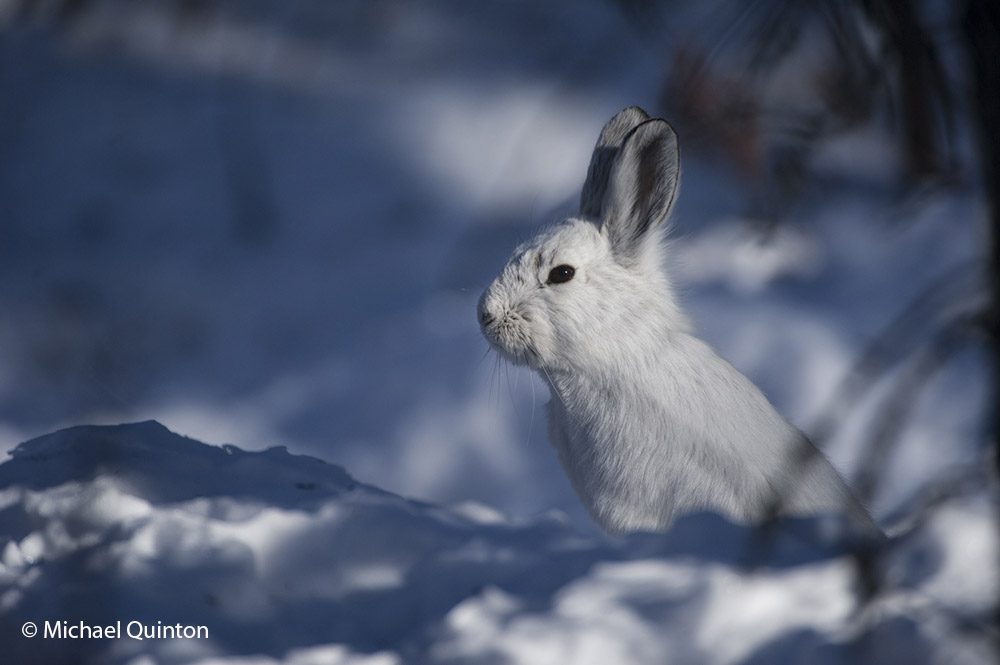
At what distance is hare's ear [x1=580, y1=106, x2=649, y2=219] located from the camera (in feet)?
4.00

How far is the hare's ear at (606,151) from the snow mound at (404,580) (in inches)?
21.3

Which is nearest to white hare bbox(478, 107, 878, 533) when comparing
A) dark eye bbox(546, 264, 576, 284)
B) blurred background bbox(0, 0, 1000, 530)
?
dark eye bbox(546, 264, 576, 284)

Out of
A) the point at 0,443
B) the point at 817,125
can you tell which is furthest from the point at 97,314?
the point at 817,125

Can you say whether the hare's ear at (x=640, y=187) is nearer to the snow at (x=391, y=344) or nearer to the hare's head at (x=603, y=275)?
the hare's head at (x=603, y=275)

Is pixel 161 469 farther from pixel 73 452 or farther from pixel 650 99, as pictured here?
pixel 650 99

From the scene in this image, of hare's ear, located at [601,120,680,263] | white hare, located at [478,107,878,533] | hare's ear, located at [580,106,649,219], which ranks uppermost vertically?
hare's ear, located at [580,106,649,219]

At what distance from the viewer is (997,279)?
48 centimetres

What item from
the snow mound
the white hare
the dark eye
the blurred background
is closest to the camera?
the snow mound

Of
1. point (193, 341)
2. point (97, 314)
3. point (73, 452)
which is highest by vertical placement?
point (193, 341)

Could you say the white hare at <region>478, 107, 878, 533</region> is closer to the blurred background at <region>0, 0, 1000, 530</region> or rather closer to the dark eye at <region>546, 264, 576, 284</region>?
the dark eye at <region>546, 264, 576, 284</region>

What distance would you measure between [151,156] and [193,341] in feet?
1.92

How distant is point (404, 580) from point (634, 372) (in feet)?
1.51

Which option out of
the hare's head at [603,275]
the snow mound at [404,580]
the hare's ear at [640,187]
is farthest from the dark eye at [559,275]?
the snow mound at [404,580]

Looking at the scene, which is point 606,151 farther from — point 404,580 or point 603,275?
point 404,580
